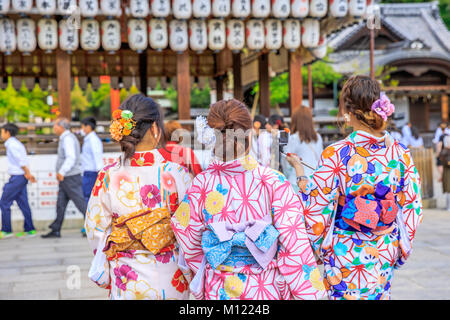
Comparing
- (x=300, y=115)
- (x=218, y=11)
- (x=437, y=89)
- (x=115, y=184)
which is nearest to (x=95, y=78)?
(x=218, y=11)

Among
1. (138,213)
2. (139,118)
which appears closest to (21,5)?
(139,118)

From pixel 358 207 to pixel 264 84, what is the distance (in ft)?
35.2

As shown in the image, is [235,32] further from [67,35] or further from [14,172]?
[14,172]

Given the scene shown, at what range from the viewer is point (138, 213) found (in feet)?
9.87

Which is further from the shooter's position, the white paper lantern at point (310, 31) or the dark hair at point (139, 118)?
the white paper lantern at point (310, 31)

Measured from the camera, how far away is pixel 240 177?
2.74 meters

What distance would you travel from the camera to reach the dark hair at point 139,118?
3.03 m

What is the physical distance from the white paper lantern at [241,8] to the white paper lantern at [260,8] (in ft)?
0.35

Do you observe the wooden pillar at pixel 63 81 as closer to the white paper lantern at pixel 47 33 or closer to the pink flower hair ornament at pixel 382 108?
the white paper lantern at pixel 47 33

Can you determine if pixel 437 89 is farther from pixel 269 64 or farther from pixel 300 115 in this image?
pixel 300 115

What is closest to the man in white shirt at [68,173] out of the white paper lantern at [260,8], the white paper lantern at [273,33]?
the white paper lantern at [260,8]

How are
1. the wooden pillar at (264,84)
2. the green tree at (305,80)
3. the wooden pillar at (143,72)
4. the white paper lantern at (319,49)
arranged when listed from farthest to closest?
the green tree at (305,80) → the wooden pillar at (143,72) → the wooden pillar at (264,84) → the white paper lantern at (319,49)

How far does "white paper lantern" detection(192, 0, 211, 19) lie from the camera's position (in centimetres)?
1014

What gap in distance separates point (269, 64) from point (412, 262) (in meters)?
8.50
